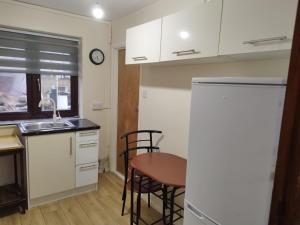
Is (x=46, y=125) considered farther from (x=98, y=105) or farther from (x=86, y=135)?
Result: (x=98, y=105)

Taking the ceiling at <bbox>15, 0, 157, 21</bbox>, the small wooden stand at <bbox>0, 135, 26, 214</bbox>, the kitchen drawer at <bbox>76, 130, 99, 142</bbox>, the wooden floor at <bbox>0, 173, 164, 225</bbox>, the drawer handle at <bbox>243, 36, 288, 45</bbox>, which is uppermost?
the ceiling at <bbox>15, 0, 157, 21</bbox>

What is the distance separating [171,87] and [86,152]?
4.66 ft

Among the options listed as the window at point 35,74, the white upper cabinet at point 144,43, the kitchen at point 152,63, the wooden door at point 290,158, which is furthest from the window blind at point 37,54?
the wooden door at point 290,158

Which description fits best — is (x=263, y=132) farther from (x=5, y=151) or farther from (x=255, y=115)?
(x=5, y=151)

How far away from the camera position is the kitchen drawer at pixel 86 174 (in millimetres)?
2814

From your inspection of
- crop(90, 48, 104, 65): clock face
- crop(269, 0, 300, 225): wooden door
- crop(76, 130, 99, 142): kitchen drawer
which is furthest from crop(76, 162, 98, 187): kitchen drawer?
crop(269, 0, 300, 225): wooden door

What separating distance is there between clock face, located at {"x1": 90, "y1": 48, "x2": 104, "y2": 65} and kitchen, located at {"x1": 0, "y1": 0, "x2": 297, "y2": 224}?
2.0 inches

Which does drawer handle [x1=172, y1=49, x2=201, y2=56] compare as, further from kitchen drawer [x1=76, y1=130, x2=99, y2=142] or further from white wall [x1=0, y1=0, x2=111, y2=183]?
white wall [x1=0, y1=0, x2=111, y2=183]

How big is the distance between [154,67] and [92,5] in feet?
3.60

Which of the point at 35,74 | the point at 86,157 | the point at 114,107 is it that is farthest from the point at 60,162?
the point at 35,74

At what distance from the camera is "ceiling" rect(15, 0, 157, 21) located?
254 centimetres

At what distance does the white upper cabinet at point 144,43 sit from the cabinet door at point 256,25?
2.38ft

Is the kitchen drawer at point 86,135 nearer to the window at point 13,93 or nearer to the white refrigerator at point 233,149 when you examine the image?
the window at point 13,93

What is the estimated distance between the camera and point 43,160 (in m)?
2.54
